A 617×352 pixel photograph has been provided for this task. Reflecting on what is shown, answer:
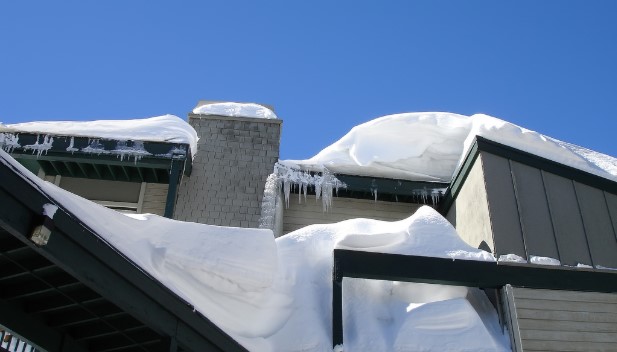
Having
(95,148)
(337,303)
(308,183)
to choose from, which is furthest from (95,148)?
(337,303)

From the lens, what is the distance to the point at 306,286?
6.85 meters

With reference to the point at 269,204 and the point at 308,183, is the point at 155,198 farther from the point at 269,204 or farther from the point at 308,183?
the point at 308,183

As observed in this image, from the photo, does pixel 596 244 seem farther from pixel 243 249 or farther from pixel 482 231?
pixel 243 249

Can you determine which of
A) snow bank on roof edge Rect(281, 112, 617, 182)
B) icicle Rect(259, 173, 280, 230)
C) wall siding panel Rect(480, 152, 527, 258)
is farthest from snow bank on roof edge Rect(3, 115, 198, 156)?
wall siding panel Rect(480, 152, 527, 258)

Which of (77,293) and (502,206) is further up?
(502,206)

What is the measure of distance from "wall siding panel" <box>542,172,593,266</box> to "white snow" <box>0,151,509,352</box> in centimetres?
132

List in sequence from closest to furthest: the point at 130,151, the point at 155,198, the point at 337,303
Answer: the point at 337,303 → the point at 130,151 → the point at 155,198

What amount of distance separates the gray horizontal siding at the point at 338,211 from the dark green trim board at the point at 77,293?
5056 mm

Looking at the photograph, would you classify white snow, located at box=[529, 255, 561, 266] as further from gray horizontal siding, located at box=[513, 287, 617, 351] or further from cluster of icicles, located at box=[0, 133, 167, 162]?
cluster of icicles, located at box=[0, 133, 167, 162]

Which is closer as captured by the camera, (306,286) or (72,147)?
(306,286)

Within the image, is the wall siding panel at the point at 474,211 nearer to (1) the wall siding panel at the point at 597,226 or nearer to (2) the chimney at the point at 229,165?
(1) the wall siding panel at the point at 597,226

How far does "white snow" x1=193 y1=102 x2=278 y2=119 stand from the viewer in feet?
36.0

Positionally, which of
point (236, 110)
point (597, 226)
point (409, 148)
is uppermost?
point (236, 110)

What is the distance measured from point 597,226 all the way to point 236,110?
5.86 m
